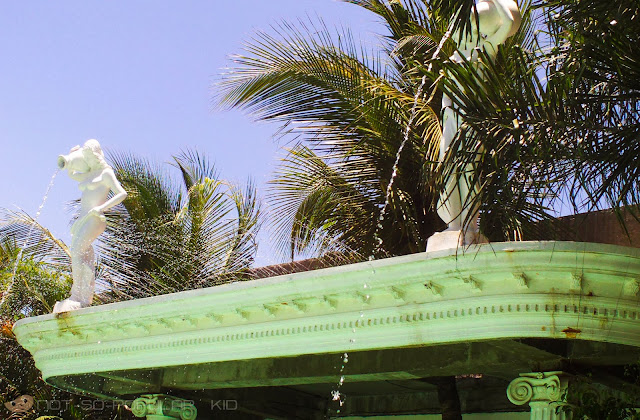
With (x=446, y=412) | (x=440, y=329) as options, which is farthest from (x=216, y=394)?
(x=440, y=329)

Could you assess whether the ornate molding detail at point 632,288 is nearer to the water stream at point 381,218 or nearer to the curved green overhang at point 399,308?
the curved green overhang at point 399,308

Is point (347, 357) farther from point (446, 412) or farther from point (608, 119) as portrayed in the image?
point (608, 119)

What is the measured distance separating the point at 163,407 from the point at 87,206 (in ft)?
7.51

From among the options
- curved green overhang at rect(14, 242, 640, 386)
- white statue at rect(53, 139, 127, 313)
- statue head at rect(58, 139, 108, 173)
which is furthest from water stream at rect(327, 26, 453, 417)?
statue head at rect(58, 139, 108, 173)

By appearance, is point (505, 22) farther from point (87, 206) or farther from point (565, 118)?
point (87, 206)

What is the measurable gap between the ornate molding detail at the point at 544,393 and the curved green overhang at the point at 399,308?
570 millimetres

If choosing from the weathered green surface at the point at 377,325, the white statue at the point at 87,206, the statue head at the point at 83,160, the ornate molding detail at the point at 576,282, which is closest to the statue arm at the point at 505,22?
the weathered green surface at the point at 377,325

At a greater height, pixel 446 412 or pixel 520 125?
pixel 520 125

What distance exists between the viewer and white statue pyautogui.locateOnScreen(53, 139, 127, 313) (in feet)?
31.1

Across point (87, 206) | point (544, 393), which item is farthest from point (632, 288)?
point (87, 206)

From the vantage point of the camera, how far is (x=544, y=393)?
246 inches

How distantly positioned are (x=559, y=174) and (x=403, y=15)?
624 cm

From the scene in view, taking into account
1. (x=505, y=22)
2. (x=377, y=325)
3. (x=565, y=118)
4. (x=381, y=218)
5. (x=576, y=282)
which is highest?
(x=381, y=218)

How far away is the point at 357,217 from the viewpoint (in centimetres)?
1177
